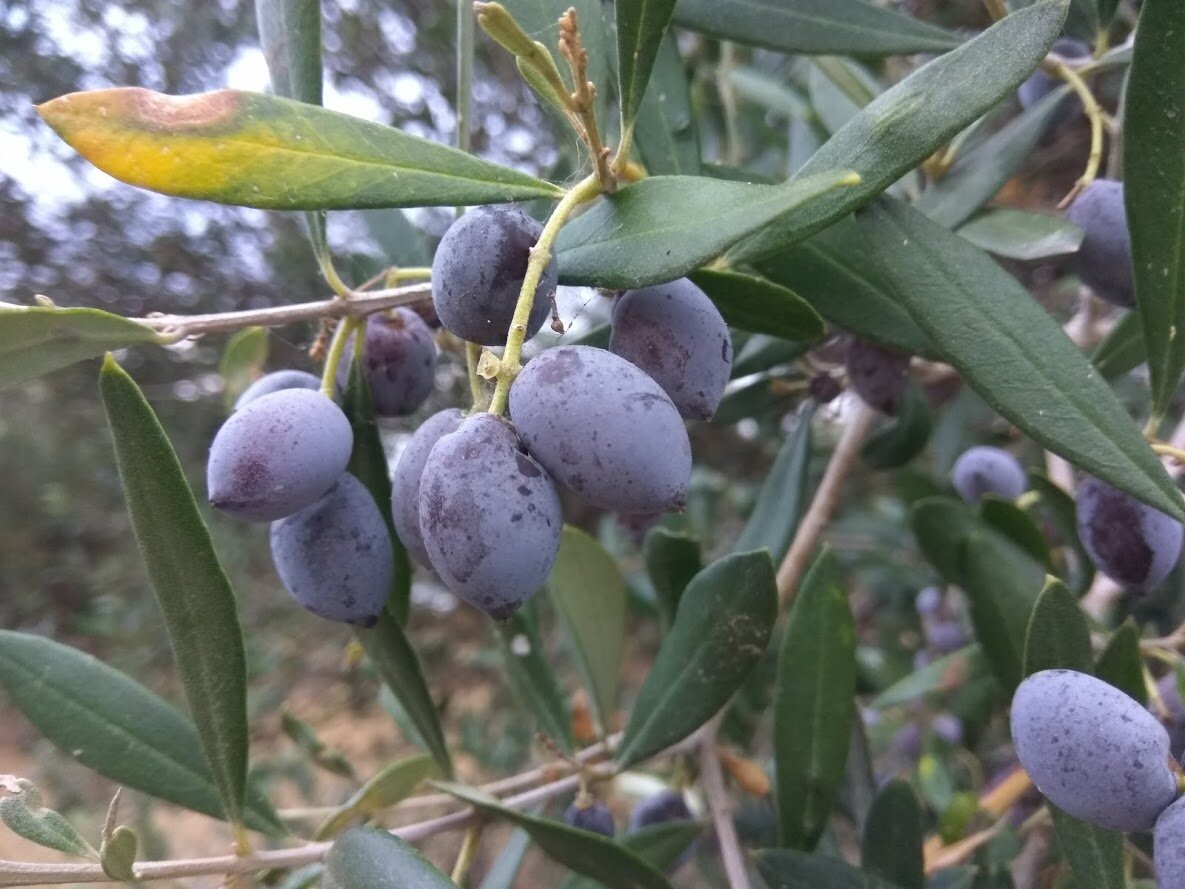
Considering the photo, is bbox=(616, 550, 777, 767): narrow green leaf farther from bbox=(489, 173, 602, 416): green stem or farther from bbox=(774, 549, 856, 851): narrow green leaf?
bbox=(489, 173, 602, 416): green stem

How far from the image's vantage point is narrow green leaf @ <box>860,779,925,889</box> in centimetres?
95

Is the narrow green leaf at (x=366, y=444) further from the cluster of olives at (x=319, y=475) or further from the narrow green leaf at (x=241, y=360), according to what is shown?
the narrow green leaf at (x=241, y=360)

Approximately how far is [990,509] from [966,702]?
0.70m

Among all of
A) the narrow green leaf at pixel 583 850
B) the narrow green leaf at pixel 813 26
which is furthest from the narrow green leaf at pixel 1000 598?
the narrow green leaf at pixel 813 26

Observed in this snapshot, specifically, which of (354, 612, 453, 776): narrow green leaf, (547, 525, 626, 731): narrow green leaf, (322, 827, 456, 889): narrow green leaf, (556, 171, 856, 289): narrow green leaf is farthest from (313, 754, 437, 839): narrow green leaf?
(556, 171, 856, 289): narrow green leaf

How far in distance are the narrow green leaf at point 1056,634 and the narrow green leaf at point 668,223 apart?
1.11ft

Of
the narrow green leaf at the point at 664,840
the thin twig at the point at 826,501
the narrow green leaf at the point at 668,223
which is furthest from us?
the thin twig at the point at 826,501

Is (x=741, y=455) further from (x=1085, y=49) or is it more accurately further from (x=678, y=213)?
(x=678, y=213)

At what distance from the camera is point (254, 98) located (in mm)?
523

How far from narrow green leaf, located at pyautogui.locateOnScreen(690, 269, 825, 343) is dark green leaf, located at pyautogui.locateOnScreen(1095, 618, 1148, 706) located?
1.17ft

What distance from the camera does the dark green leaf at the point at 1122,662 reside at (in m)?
0.73

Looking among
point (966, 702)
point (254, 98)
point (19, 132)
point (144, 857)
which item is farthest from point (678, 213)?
point (19, 132)

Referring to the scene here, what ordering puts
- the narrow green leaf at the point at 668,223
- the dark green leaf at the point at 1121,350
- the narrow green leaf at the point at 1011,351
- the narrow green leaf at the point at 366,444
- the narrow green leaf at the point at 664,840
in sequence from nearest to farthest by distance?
1. the narrow green leaf at the point at 668,223
2. the narrow green leaf at the point at 1011,351
3. the narrow green leaf at the point at 366,444
4. the dark green leaf at the point at 1121,350
5. the narrow green leaf at the point at 664,840

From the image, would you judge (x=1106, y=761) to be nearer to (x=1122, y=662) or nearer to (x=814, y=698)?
(x=1122, y=662)
